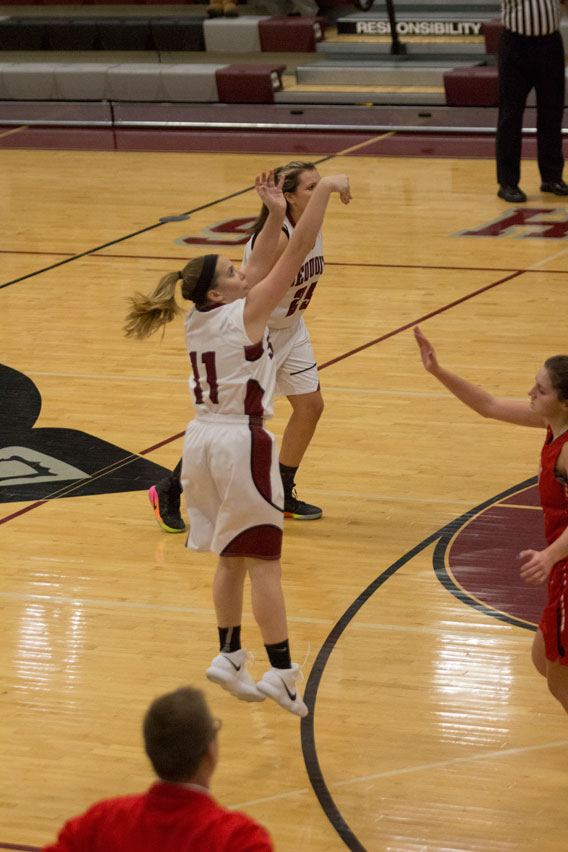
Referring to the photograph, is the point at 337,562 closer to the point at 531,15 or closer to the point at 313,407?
the point at 313,407

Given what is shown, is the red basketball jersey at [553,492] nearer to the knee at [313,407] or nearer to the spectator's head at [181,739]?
the spectator's head at [181,739]

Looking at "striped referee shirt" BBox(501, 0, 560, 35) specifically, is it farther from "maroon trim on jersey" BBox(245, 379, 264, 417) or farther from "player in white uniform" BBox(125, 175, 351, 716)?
"maroon trim on jersey" BBox(245, 379, 264, 417)

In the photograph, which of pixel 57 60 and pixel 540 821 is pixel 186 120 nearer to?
pixel 57 60

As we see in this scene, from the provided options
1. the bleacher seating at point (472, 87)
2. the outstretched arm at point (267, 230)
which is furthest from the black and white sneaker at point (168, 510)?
the bleacher seating at point (472, 87)

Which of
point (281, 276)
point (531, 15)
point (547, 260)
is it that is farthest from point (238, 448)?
point (531, 15)

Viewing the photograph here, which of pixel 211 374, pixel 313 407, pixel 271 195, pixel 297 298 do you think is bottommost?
pixel 313 407

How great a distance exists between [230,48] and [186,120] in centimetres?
231

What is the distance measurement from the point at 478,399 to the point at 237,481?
0.73m

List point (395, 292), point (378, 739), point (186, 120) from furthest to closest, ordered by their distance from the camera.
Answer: point (186, 120) → point (395, 292) → point (378, 739)

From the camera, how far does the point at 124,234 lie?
1088cm

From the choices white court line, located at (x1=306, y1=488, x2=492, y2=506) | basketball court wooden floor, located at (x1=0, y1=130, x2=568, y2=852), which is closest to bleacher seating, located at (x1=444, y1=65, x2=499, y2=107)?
basketball court wooden floor, located at (x1=0, y1=130, x2=568, y2=852)

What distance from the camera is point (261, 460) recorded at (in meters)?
3.82

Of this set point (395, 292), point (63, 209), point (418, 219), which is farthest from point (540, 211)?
point (63, 209)

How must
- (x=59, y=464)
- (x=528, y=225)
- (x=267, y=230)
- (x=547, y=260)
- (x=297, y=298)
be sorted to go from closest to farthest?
1. (x=267, y=230)
2. (x=297, y=298)
3. (x=59, y=464)
4. (x=547, y=260)
5. (x=528, y=225)
